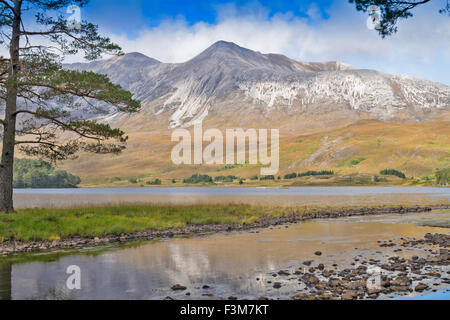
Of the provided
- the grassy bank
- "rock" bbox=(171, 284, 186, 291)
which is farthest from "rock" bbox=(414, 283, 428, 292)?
the grassy bank

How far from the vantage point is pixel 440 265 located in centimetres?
1861

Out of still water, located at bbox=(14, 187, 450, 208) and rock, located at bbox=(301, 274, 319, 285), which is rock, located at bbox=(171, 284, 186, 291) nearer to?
rock, located at bbox=(301, 274, 319, 285)

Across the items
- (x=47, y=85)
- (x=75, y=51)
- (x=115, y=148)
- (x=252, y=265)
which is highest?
(x=75, y=51)

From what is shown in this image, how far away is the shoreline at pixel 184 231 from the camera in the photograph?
23797 millimetres

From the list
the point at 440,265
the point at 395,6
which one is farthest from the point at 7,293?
the point at 395,6

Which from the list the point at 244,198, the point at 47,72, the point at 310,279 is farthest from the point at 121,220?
the point at 244,198

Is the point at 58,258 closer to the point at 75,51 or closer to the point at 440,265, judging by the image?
the point at 75,51

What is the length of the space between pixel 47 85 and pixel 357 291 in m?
23.2

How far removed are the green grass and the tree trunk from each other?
1.52 m

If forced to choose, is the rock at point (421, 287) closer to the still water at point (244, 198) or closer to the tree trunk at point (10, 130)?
the tree trunk at point (10, 130)
